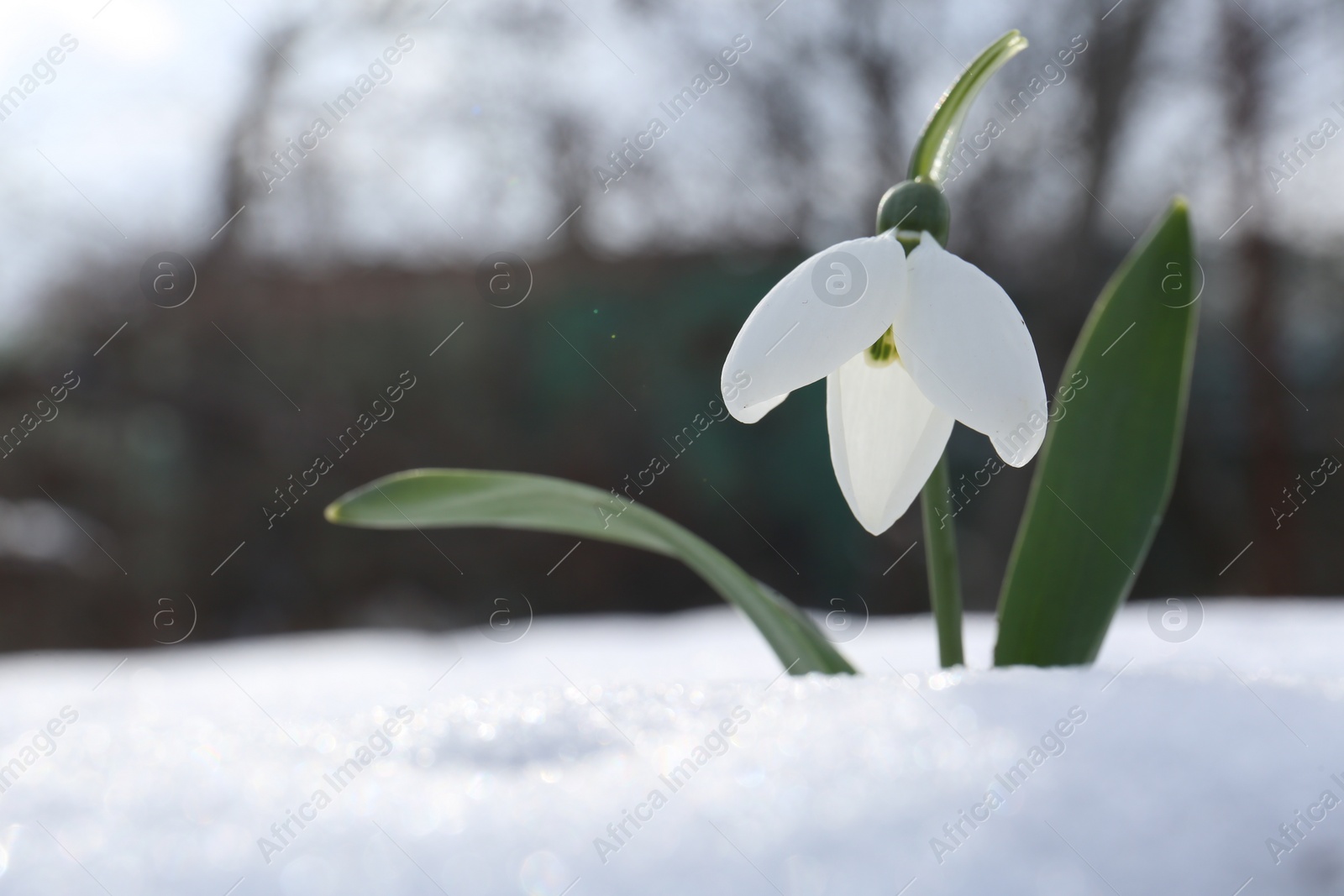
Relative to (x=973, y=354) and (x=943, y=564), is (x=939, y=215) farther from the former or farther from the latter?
(x=943, y=564)

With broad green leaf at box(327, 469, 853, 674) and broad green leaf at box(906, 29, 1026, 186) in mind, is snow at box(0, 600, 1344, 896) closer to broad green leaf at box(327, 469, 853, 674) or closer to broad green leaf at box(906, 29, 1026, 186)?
broad green leaf at box(327, 469, 853, 674)

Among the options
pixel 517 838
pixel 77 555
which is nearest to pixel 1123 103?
pixel 517 838

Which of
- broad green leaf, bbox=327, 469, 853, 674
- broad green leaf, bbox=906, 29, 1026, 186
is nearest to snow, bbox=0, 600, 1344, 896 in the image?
broad green leaf, bbox=327, 469, 853, 674

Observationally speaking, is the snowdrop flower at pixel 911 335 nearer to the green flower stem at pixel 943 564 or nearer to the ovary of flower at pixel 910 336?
the ovary of flower at pixel 910 336

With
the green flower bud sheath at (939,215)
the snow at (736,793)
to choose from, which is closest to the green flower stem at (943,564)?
the green flower bud sheath at (939,215)

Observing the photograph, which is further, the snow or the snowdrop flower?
the snowdrop flower

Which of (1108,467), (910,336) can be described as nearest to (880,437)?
(910,336)

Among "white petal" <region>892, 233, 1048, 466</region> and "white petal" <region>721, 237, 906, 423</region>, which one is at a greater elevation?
"white petal" <region>721, 237, 906, 423</region>

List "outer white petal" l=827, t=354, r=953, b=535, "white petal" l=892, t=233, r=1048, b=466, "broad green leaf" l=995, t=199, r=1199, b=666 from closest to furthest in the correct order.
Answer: "white petal" l=892, t=233, r=1048, b=466
"outer white petal" l=827, t=354, r=953, b=535
"broad green leaf" l=995, t=199, r=1199, b=666
